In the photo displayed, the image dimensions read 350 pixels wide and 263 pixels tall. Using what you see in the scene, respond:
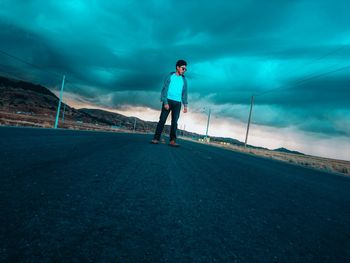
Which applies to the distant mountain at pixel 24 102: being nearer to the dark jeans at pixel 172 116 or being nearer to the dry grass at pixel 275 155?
the dry grass at pixel 275 155

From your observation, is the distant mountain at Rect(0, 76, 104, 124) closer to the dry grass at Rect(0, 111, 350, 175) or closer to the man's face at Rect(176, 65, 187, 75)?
the dry grass at Rect(0, 111, 350, 175)

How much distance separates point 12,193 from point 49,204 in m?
0.27

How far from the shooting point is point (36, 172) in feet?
6.08

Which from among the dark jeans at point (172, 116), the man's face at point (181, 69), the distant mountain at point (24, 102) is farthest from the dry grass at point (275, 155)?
the distant mountain at point (24, 102)

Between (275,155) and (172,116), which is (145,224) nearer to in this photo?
(172,116)

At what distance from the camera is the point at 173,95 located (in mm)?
7695

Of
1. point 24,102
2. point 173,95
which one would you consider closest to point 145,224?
point 173,95

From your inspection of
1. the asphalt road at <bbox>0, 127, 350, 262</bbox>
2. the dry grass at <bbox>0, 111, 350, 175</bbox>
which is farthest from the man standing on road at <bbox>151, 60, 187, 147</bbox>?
the dry grass at <bbox>0, 111, 350, 175</bbox>

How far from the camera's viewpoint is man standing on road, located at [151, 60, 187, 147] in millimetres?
7535

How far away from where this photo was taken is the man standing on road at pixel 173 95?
7.54 metres

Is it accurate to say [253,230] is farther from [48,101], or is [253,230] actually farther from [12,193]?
[48,101]

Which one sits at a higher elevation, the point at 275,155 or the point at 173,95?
the point at 173,95

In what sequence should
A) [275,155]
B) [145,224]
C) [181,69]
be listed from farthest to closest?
[275,155]
[181,69]
[145,224]

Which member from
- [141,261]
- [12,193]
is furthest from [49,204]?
[141,261]
